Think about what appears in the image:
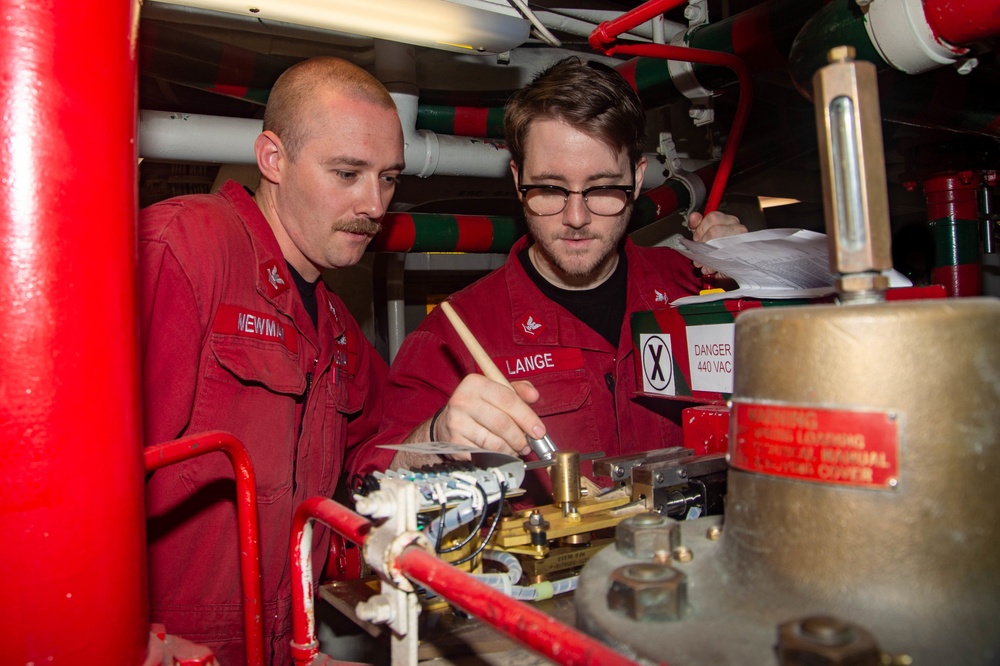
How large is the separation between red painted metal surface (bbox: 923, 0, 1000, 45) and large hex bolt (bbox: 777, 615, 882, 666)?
1065mm

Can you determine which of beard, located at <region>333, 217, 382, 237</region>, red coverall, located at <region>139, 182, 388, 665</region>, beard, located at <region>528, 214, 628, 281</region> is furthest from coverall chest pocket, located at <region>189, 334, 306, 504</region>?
beard, located at <region>528, 214, 628, 281</region>

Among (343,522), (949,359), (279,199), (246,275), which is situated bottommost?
(343,522)

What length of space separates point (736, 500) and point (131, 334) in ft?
1.91

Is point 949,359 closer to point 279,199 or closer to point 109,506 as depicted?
point 109,506

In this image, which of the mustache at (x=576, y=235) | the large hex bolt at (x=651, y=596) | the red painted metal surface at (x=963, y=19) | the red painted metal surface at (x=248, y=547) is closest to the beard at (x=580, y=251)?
the mustache at (x=576, y=235)

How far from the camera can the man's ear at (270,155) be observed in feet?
6.49

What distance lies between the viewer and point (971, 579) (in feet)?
1.74

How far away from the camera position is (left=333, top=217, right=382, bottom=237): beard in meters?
1.93

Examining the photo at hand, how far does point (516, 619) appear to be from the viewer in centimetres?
56

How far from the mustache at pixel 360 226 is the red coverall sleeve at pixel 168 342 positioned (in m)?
0.47

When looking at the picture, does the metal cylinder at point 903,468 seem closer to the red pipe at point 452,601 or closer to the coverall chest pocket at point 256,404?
the red pipe at point 452,601

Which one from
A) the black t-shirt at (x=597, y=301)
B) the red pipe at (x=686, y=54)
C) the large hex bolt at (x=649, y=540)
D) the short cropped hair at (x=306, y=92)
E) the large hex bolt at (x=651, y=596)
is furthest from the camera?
the black t-shirt at (x=597, y=301)

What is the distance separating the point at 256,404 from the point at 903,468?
1.44 meters

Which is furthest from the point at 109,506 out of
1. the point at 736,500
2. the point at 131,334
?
the point at 736,500
